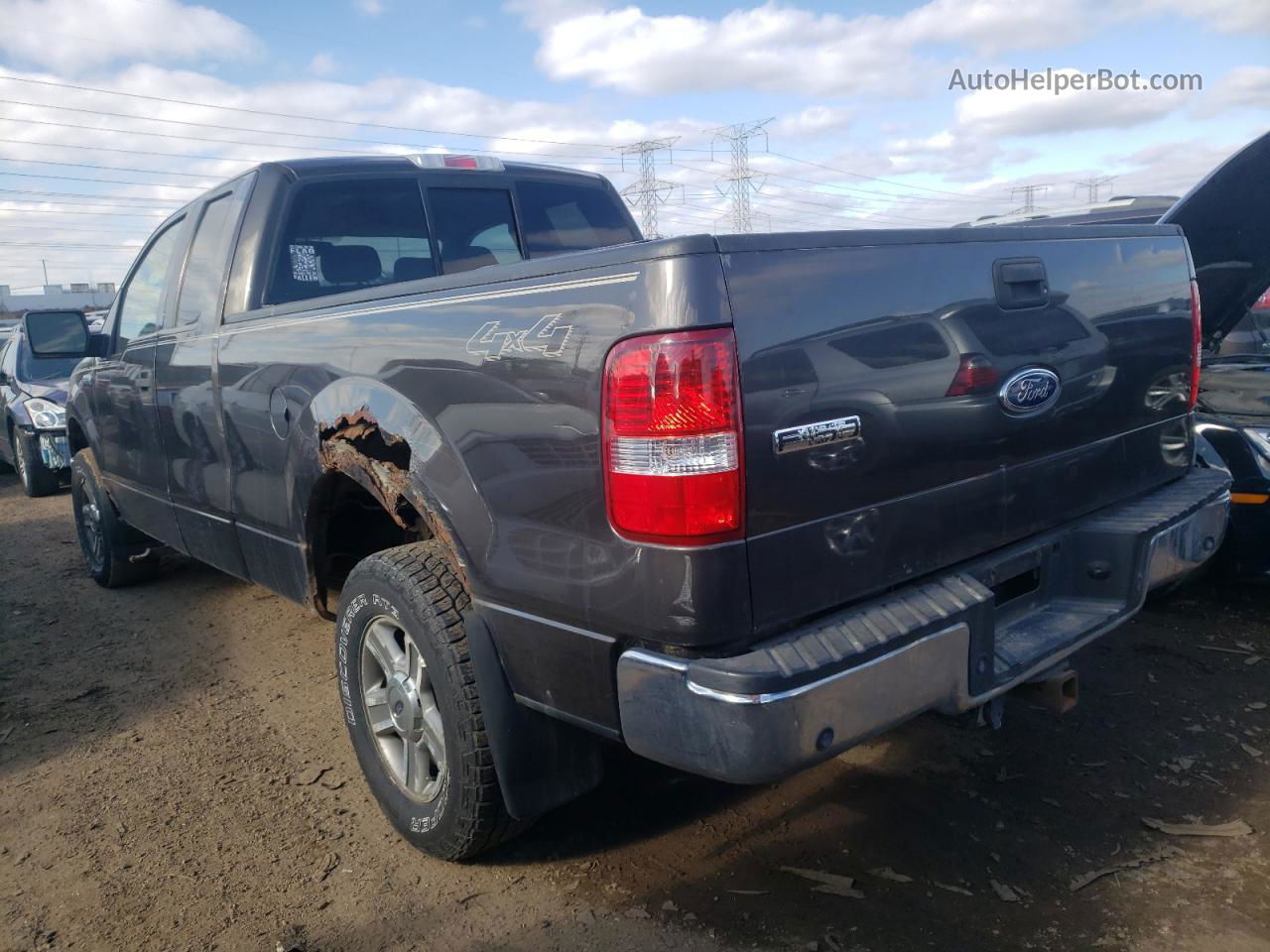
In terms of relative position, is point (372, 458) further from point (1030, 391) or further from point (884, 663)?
point (1030, 391)

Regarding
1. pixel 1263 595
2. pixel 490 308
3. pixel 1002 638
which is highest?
pixel 490 308

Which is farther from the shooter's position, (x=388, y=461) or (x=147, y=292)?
(x=147, y=292)

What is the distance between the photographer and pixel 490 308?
231 centimetres

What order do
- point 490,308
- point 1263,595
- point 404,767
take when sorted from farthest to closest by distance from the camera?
point 1263,595 < point 404,767 < point 490,308

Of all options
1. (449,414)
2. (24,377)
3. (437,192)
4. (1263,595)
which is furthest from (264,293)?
(24,377)

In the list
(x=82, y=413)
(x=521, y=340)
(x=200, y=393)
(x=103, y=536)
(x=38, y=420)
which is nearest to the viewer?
(x=521, y=340)

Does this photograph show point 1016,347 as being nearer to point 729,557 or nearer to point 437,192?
point 729,557

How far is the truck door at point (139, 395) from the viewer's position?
441 cm

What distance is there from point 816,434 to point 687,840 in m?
1.42

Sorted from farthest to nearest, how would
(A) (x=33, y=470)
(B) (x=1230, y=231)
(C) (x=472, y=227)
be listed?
(A) (x=33, y=470), (B) (x=1230, y=231), (C) (x=472, y=227)

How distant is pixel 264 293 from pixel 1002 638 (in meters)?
2.85

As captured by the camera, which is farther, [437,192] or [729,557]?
[437,192]

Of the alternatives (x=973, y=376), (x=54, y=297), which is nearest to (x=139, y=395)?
(x=973, y=376)

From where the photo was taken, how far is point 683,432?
1.92 metres
